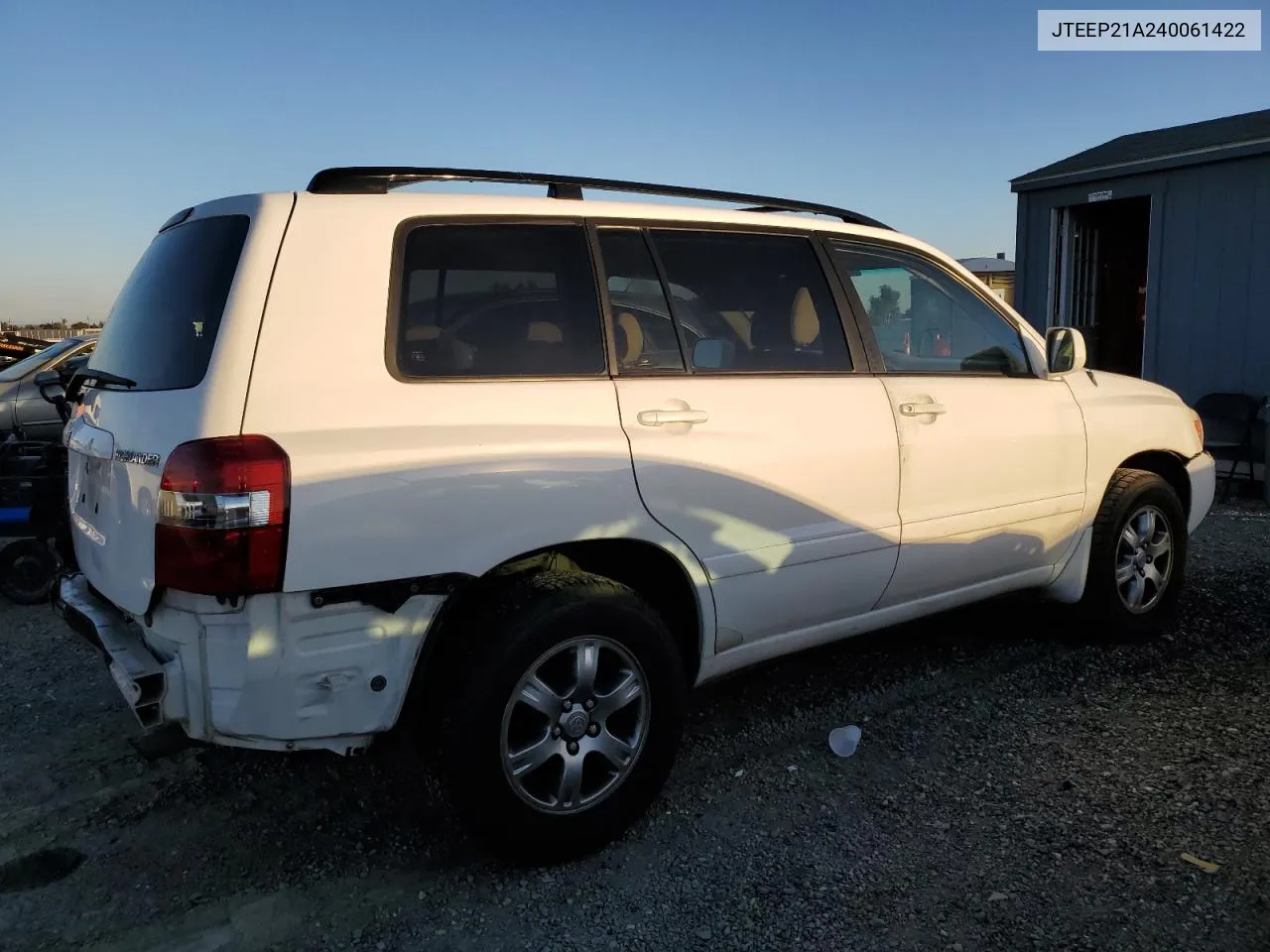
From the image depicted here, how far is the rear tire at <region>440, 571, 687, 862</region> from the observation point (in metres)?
2.51

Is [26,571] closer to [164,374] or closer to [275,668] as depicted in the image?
[164,374]

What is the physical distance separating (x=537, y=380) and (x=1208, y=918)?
2223mm

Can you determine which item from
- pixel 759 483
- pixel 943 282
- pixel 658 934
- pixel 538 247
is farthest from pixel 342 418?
pixel 943 282

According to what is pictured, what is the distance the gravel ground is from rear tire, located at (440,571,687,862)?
16 cm

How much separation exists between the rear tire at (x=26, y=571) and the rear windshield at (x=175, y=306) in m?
3.37

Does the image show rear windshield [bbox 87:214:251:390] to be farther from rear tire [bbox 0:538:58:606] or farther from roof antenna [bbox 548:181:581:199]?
rear tire [bbox 0:538:58:606]

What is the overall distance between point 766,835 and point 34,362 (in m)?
9.52

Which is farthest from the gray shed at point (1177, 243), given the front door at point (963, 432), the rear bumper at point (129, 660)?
the rear bumper at point (129, 660)

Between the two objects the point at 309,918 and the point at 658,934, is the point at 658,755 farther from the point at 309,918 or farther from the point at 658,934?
the point at 309,918

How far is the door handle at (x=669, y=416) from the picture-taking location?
2.84 meters

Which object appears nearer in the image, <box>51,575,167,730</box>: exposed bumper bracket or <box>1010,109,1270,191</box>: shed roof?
<box>51,575,167,730</box>: exposed bumper bracket

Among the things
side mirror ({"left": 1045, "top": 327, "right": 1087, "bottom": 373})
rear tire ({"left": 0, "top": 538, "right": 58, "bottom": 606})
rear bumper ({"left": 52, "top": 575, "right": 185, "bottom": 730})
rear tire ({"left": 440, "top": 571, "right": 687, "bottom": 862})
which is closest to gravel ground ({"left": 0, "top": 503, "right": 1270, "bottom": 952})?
rear tire ({"left": 440, "top": 571, "right": 687, "bottom": 862})

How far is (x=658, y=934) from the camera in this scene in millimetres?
2449

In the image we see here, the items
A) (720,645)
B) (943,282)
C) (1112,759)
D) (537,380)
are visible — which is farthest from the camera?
(943,282)
